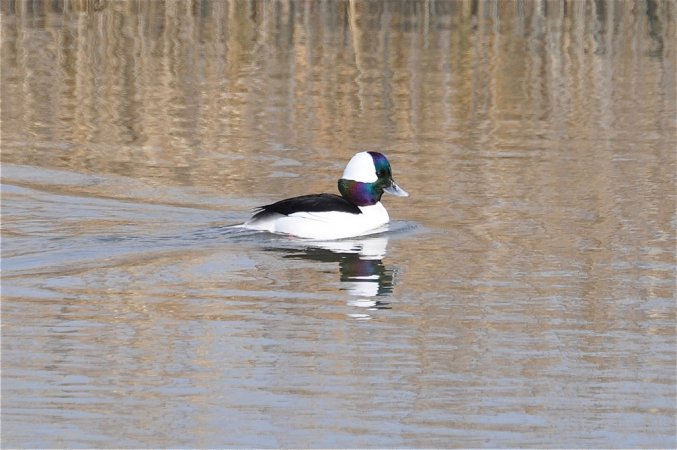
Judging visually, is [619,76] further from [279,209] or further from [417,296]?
[417,296]

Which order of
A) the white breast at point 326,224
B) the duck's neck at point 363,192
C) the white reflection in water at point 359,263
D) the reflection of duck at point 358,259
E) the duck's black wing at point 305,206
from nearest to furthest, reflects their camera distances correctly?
the white reflection in water at point 359,263 < the reflection of duck at point 358,259 < the duck's black wing at point 305,206 < the white breast at point 326,224 < the duck's neck at point 363,192

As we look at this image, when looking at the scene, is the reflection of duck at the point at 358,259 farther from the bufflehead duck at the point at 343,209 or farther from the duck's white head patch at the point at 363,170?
the duck's white head patch at the point at 363,170

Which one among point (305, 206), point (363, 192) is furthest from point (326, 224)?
point (363, 192)

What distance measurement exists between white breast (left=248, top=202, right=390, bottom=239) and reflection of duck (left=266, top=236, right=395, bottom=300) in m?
0.07

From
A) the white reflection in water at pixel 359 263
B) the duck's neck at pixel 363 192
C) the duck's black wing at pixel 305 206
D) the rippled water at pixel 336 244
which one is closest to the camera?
the rippled water at pixel 336 244

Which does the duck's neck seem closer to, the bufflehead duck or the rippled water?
the bufflehead duck

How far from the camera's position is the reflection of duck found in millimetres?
9672

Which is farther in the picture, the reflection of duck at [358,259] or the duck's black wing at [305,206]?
the duck's black wing at [305,206]

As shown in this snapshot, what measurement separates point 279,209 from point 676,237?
280 centimetres

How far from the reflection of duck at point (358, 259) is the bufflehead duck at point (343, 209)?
0.35 ft

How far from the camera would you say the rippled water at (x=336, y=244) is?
7.07 m

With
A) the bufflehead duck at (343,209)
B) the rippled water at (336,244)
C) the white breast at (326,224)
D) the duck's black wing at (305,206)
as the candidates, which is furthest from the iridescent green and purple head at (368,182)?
the duck's black wing at (305,206)

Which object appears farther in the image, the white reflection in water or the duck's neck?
the duck's neck

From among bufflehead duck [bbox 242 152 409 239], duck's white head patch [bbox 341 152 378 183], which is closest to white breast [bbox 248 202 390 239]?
bufflehead duck [bbox 242 152 409 239]
